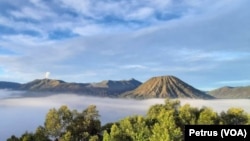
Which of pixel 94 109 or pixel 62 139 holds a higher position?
pixel 94 109

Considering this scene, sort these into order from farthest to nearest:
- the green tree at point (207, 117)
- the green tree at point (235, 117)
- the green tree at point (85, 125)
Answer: the green tree at point (235, 117) → the green tree at point (207, 117) → the green tree at point (85, 125)

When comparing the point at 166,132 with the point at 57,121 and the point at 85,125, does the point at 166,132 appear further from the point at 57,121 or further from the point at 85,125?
the point at 57,121

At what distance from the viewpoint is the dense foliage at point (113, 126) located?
4294 inches

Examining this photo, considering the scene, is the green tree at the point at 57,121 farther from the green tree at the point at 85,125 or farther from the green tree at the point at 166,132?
the green tree at the point at 166,132

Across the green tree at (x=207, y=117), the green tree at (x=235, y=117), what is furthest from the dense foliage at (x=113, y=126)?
the green tree at (x=235, y=117)

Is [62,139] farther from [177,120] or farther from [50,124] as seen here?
[177,120]

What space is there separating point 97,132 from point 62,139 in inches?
601

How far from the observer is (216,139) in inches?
1204

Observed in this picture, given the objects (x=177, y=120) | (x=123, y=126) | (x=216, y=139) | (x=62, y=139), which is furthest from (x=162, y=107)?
(x=216, y=139)

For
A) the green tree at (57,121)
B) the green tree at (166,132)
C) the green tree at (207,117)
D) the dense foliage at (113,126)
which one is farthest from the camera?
the green tree at (207,117)

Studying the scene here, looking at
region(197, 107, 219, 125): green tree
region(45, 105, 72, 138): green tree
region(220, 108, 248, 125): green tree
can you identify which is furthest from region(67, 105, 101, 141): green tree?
region(220, 108, 248, 125): green tree

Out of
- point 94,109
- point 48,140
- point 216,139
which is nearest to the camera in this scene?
point 216,139

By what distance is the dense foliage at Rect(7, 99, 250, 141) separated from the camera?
10907 cm

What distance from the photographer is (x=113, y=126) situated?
4461 inches
